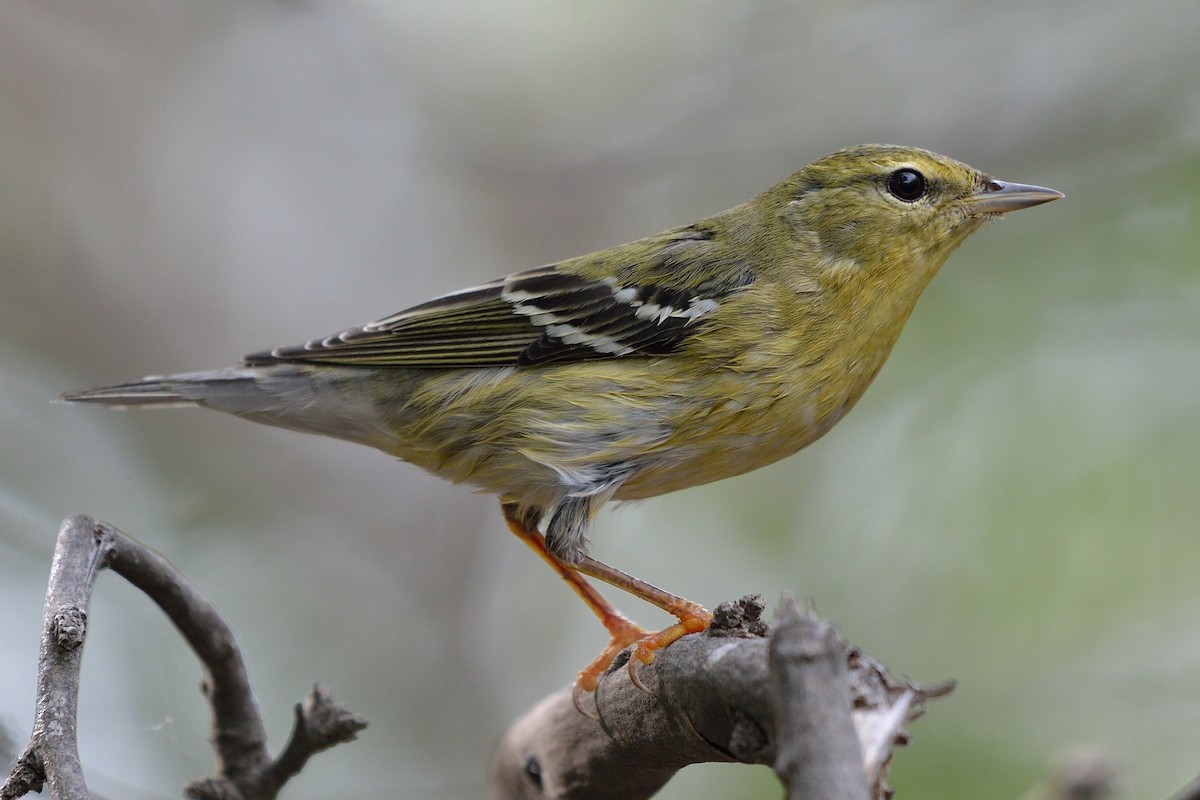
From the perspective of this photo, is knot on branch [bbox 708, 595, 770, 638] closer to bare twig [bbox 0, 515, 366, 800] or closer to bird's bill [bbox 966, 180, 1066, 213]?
bare twig [bbox 0, 515, 366, 800]

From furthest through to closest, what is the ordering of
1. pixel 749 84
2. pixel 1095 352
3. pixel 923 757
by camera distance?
pixel 749 84, pixel 1095 352, pixel 923 757

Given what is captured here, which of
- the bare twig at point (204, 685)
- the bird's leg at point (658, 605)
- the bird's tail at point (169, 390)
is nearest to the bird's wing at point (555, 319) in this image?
the bird's tail at point (169, 390)

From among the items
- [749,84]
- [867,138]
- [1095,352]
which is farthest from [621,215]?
[1095,352]

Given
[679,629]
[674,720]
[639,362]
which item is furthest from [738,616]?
[639,362]

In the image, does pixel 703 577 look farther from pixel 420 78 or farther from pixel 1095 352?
pixel 420 78

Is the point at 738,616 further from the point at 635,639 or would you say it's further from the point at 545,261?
the point at 545,261

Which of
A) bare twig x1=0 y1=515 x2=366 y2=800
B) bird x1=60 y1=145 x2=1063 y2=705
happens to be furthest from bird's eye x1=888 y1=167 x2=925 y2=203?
bare twig x1=0 y1=515 x2=366 y2=800
